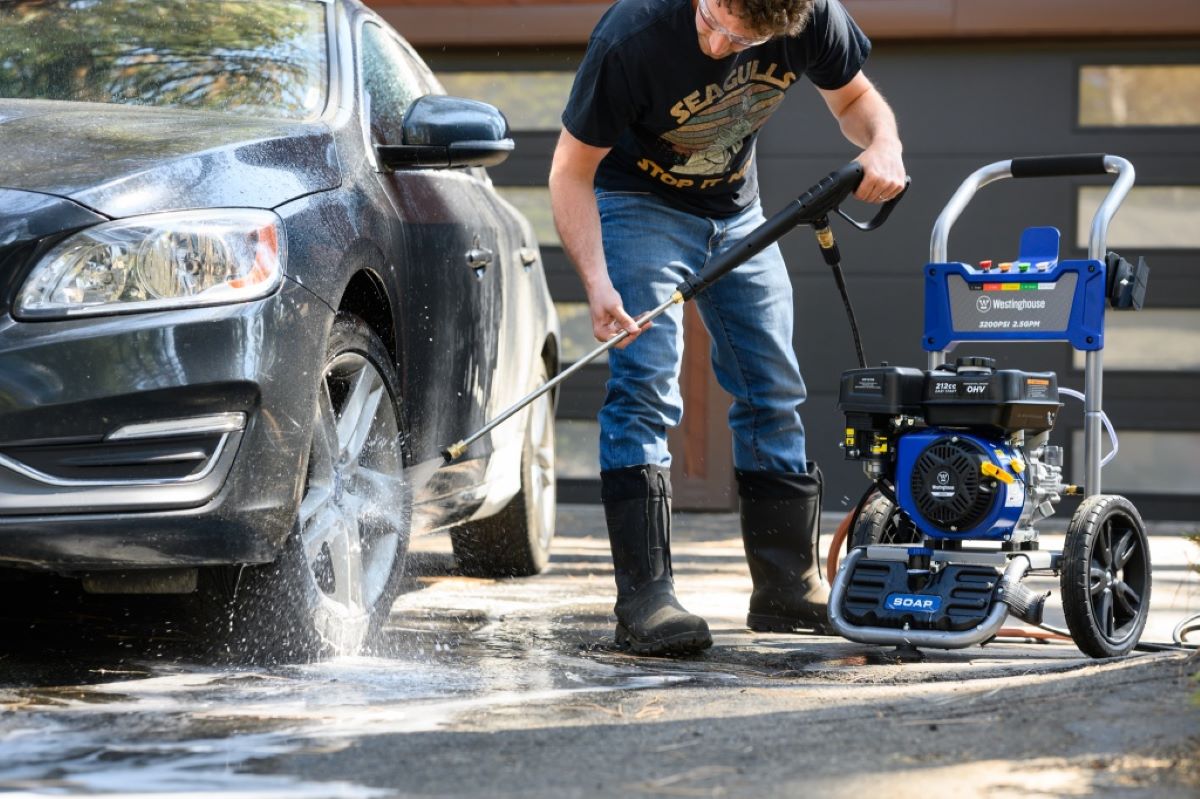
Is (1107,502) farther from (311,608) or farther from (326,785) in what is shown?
(326,785)

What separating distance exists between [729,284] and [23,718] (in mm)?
2212

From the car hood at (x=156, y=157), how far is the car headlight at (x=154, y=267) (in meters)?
0.04

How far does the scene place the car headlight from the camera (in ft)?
10.8

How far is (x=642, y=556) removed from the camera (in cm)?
428

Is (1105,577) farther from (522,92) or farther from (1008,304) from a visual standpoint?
(522,92)

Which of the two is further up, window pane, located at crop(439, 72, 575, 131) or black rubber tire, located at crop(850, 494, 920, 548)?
window pane, located at crop(439, 72, 575, 131)

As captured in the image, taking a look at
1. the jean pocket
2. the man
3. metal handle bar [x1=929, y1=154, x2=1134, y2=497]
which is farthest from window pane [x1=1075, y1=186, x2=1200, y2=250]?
the jean pocket

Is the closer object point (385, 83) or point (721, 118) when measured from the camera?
point (721, 118)

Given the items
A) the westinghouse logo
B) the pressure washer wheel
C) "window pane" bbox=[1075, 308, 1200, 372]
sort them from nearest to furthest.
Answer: the pressure washer wheel < the westinghouse logo < "window pane" bbox=[1075, 308, 1200, 372]

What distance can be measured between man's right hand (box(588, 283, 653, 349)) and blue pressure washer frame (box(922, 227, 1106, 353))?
2.64 feet

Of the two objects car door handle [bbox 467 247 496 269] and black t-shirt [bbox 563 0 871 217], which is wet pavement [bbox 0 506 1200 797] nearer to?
car door handle [bbox 467 247 496 269]

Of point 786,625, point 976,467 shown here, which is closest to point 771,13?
point 976,467

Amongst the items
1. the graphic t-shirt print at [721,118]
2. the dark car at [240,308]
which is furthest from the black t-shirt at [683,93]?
the dark car at [240,308]

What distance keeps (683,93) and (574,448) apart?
5.02 meters
